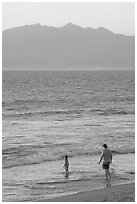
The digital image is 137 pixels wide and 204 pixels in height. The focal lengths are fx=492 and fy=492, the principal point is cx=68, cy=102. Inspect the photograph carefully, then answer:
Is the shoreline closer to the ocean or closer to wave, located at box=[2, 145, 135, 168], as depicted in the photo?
the ocean

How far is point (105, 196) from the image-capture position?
15.4 m

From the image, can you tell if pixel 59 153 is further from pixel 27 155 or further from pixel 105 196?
pixel 105 196

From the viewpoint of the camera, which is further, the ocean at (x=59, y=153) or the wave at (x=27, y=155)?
the wave at (x=27, y=155)

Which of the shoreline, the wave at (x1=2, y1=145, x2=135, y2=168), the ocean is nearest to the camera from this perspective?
the shoreline

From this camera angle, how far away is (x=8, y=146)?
27859 mm

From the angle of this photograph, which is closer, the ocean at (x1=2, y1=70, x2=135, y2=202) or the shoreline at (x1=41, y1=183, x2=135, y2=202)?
the shoreline at (x1=41, y1=183, x2=135, y2=202)

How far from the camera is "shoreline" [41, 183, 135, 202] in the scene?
47.9 ft

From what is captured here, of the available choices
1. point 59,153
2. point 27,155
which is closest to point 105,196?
point 27,155

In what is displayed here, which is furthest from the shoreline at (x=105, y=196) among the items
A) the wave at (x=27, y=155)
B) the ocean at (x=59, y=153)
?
the wave at (x=27, y=155)

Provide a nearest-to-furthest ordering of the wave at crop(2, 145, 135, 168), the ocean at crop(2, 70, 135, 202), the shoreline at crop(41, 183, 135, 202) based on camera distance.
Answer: the shoreline at crop(41, 183, 135, 202) → the ocean at crop(2, 70, 135, 202) → the wave at crop(2, 145, 135, 168)

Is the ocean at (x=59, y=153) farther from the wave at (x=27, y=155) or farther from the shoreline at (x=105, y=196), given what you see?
the shoreline at (x=105, y=196)

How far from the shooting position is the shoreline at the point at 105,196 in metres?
14.6

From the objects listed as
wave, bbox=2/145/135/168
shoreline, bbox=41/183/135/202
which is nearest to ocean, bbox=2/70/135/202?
wave, bbox=2/145/135/168

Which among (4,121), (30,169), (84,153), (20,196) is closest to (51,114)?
(4,121)
